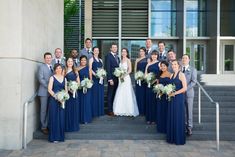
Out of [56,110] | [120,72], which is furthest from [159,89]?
[56,110]

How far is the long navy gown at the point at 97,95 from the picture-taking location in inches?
402

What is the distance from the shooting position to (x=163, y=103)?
30.1 feet

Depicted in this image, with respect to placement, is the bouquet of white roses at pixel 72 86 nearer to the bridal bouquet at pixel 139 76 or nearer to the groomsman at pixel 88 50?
the groomsman at pixel 88 50

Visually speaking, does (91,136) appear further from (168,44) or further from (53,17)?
(168,44)

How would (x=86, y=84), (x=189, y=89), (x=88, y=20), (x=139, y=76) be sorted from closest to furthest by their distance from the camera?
(x=189, y=89)
(x=86, y=84)
(x=139, y=76)
(x=88, y=20)

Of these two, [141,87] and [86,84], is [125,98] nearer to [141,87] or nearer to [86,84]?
[141,87]

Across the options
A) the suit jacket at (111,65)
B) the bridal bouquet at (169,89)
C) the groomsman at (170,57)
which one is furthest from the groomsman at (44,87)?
the groomsman at (170,57)

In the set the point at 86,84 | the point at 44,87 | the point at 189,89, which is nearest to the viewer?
the point at 189,89

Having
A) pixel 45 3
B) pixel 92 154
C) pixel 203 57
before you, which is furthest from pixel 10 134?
pixel 203 57

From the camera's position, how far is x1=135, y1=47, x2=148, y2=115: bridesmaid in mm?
10125

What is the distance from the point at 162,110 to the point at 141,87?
1210 millimetres

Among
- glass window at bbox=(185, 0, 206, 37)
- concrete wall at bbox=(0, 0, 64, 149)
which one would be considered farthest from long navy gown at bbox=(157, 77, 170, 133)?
glass window at bbox=(185, 0, 206, 37)

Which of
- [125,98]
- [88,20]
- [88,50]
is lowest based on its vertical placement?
[125,98]

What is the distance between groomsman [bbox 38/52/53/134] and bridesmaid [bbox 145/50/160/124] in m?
2.53
